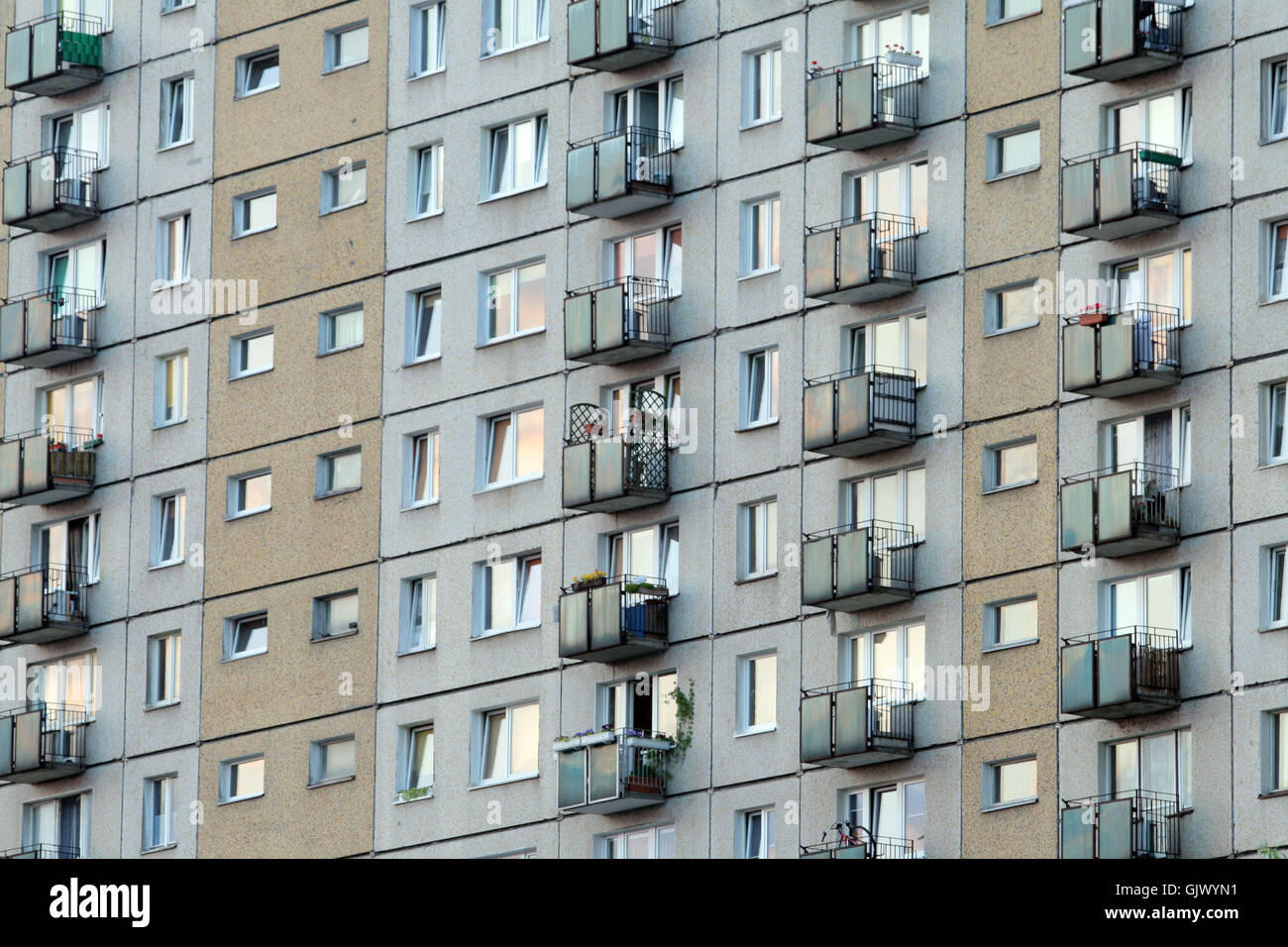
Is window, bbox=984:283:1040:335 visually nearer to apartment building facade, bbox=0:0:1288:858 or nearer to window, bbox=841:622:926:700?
apartment building facade, bbox=0:0:1288:858

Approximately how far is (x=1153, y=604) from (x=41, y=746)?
2636 centimetres

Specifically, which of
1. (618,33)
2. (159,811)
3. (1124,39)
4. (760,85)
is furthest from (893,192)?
(159,811)

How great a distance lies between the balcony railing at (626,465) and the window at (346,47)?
36.1 ft

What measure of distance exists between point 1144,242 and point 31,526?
1108 inches

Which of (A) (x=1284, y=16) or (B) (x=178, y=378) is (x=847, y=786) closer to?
(A) (x=1284, y=16)

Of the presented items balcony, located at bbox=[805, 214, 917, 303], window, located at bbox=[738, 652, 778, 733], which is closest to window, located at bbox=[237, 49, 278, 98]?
balcony, located at bbox=[805, 214, 917, 303]

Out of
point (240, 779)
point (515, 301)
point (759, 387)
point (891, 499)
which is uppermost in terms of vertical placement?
point (515, 301)

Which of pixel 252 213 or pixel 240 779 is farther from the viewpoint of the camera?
pixel 252 213

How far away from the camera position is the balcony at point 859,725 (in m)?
58.6

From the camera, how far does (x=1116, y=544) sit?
5578 cm

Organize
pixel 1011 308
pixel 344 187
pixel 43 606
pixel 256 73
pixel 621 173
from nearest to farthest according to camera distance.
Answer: pixel 1011 308, pixel 621 173, pixel 344 187, pixel 43 606, pixel 256 73

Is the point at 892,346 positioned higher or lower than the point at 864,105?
lower

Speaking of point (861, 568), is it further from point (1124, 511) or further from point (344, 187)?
point (344, 187)

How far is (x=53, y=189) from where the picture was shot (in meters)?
74.8
